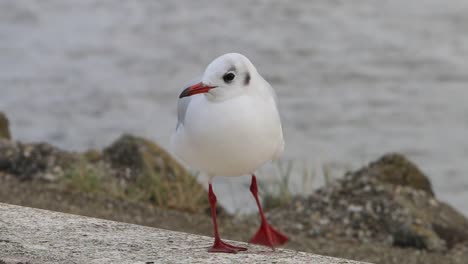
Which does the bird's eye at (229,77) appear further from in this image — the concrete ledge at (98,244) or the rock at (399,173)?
the rock at (399,173)

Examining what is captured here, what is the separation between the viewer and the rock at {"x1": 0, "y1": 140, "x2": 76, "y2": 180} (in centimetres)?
775

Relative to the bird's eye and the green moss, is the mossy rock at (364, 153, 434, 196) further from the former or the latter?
the bird's eye

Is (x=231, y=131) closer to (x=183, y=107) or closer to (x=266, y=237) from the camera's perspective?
(x=183, y=107)

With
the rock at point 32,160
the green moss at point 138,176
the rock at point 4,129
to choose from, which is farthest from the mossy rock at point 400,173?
the rock at point 4,129

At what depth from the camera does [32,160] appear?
7879 mm

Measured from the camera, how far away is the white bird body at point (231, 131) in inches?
152

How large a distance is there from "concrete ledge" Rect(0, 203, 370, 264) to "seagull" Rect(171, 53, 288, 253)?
15 centimetres

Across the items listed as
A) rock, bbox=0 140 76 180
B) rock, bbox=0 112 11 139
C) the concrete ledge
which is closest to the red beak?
the concrete ledge

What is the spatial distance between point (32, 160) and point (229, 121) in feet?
14.0

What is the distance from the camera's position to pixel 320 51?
1412 centimetres

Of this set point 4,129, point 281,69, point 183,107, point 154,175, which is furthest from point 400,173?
point 281,69

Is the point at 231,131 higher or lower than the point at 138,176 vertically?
lower

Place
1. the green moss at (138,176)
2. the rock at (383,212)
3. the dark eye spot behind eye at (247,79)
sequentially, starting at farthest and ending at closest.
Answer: the green moss at (138,176) < the rock at (383,212) < the dark eye spot behind eye at (247,79)

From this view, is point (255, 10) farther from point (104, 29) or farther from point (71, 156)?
point (71, 156)
